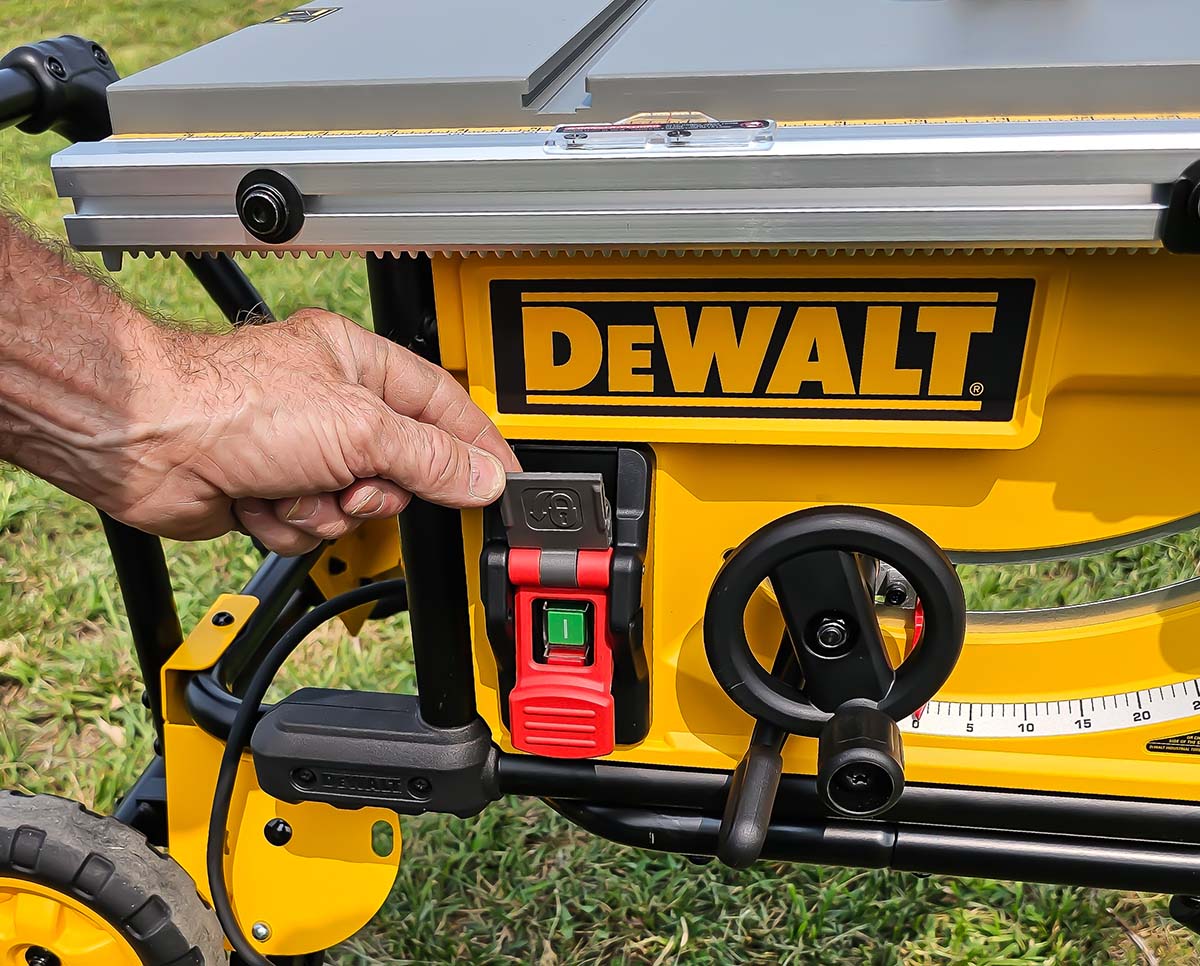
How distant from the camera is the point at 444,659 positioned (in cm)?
96

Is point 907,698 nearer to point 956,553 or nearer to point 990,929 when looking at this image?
point 956,553

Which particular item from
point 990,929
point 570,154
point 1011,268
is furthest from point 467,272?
point 990,929

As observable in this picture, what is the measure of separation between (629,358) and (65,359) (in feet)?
1.32

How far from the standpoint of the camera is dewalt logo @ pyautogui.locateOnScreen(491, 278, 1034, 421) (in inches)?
31.0

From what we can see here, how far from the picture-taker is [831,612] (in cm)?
86

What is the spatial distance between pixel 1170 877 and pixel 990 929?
68 centimetres

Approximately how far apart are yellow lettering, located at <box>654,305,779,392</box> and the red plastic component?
0.18 m

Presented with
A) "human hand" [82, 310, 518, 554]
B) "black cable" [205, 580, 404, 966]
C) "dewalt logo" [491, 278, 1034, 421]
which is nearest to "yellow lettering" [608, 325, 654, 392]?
"dewalt logo" [491, 278, 1034, 421]

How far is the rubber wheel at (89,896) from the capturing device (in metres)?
1.04

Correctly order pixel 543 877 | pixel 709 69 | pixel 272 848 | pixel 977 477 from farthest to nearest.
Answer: pixel 543 877
pixel 272 848
pixel 977 477
pixel 709 69

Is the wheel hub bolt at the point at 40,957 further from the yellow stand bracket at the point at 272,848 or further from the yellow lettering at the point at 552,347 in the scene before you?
the yellow lettering at the point at 552,347

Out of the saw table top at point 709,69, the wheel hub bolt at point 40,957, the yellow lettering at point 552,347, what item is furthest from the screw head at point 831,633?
the wheel hub bolt at point 40,957

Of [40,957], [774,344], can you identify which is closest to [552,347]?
[774,344]

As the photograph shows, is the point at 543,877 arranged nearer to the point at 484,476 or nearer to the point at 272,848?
the point at 272,848
